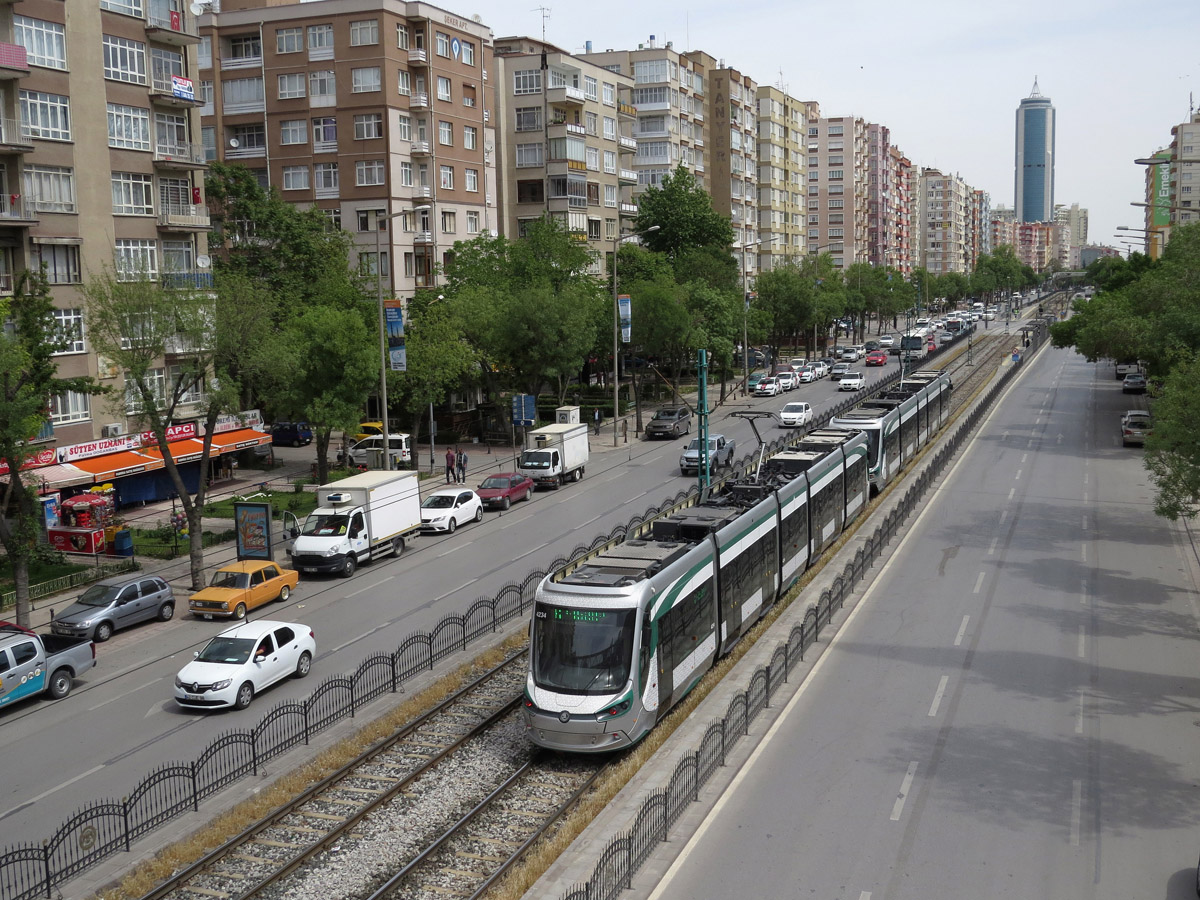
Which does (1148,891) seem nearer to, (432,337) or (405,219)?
(432,337)

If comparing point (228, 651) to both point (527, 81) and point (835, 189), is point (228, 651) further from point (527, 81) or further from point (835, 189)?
point (835, 189)

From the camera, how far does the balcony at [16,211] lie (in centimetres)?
3822

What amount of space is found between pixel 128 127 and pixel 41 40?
16.3 ft

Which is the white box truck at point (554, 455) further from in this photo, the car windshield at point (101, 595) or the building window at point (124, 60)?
the building window at point (124, 60)

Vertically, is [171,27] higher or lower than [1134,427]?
higher

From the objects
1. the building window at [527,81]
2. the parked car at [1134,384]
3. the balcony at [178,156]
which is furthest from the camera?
the building window at [527,81]

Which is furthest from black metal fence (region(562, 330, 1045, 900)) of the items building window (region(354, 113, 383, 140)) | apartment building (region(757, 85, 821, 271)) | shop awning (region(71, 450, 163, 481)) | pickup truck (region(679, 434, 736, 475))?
apartment building (region(757, 85, 821, 271))

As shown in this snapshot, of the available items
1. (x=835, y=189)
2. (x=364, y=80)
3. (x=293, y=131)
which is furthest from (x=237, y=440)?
(x=835, y=189)

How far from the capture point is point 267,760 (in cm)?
1927

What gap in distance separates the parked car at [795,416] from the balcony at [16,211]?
38543 mm

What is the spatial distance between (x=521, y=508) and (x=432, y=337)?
12614 millimetres

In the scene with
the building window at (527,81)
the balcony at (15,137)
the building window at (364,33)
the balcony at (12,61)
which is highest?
the building window at (527,81)

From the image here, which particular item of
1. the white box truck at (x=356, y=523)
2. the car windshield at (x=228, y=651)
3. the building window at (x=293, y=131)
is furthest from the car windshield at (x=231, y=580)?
the building window at (x=293, y=131)

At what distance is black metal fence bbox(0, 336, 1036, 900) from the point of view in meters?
15.2
